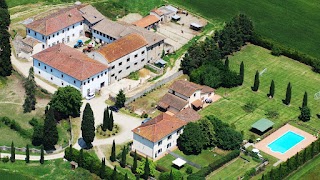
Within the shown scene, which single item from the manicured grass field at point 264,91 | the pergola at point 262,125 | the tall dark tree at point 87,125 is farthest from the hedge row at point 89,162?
the pergola at point 262,125

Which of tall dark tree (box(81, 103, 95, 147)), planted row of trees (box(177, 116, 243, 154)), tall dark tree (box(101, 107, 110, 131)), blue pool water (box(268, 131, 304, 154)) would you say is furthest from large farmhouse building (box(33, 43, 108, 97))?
blue pool water (box(268, 131, 304, 154))

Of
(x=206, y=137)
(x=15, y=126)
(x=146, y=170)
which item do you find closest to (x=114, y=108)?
(x=15, y=126)

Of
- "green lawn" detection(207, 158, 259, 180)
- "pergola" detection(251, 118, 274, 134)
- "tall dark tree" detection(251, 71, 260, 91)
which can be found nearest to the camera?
"green lawn" detection(207, 158, 259, 180)

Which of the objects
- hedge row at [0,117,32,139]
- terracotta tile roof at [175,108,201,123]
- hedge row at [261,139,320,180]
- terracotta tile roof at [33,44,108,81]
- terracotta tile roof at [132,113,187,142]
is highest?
terracotta tile roof at [33,44,108,81]

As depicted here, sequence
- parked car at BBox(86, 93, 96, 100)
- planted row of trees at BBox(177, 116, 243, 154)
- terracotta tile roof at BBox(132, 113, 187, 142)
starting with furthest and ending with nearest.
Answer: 1. parked car at BBox(86, 93, 96, 100)
2. planted row of trees at BBox(177, 116, 243, 154)
3. terracotta tile roof at BBox(132, 113, 187, 142)

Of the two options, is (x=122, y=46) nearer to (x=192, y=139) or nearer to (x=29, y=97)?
(x=29, y=97)

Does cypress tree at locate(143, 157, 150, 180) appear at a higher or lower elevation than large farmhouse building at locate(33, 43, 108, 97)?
lower

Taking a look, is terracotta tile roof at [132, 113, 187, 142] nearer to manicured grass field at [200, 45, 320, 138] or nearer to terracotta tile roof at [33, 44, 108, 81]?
manicured grass field at [200, 45, 320, 138]
